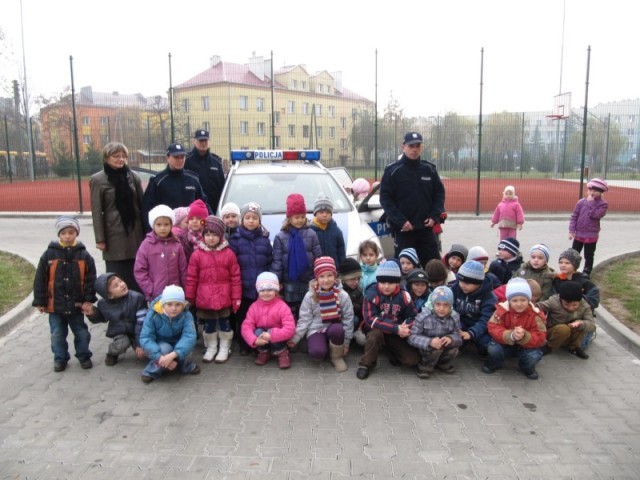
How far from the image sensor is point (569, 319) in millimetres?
5098

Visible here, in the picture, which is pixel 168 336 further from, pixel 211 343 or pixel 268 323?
pixel 268 323

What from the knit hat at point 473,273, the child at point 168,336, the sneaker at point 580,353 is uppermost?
the knit hat at point 473,273

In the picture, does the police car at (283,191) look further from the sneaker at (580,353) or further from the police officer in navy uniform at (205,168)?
the sneaker at (580,353)

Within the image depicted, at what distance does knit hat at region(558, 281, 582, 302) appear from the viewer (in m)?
4.98

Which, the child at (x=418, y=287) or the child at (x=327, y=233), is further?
the child at (x=327, y=233)

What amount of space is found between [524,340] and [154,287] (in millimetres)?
3365

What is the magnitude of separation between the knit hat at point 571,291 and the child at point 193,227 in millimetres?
3559

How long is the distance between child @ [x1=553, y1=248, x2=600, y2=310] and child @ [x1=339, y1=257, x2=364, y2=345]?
200 cm

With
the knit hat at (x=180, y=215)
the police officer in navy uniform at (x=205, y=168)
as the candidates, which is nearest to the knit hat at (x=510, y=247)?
the knit hat at (x=180, y=215)

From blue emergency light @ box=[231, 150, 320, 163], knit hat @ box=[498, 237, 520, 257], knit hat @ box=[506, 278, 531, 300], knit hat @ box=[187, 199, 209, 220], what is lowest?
knit hat @ box=[506, 278, 531, 300]

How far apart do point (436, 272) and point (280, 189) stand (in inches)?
101

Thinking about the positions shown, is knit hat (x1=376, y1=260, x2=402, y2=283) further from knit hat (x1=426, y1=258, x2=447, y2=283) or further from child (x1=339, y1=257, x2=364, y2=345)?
knit hat (x1=426, y1=258, x2=447, y2=283)

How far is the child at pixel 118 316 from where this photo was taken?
4.86 m

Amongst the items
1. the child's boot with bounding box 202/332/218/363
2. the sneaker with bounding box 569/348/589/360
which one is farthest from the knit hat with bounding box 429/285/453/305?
the child's boot with bounding box 202/332/218/363
